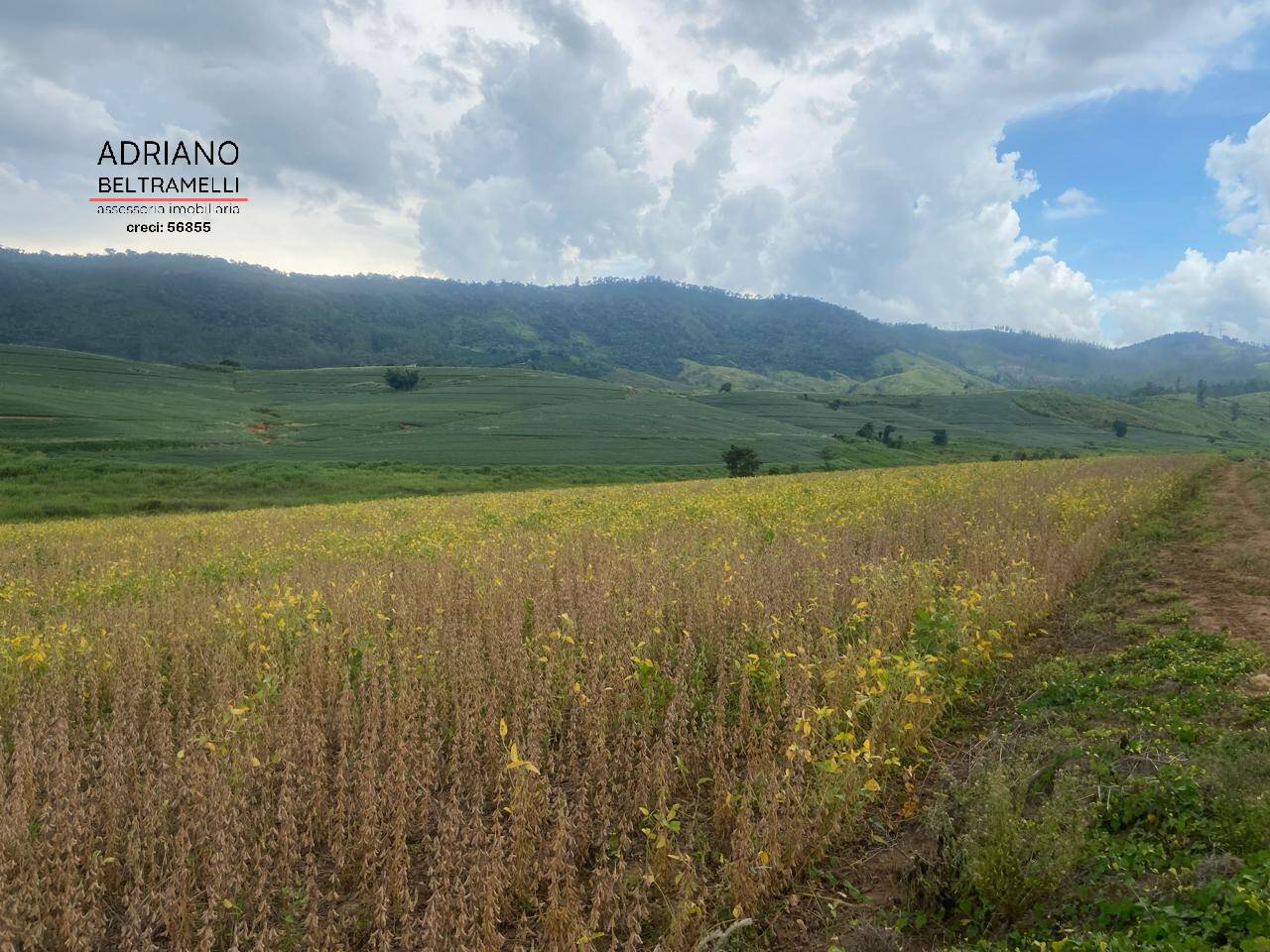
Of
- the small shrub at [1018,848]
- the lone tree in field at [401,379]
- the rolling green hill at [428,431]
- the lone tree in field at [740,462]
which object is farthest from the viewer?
the lone tree in field at [401,379]

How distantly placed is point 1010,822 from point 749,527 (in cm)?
940

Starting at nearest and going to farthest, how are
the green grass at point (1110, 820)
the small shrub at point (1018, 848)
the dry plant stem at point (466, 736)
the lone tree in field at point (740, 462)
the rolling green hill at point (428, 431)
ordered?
the green grass at point (1110, 820), the dry plant stem at point (466, 736), the small shrub at point (1018, 848), the rolling green hill at point (428, 431), the lone tree in field at point (740, 462)

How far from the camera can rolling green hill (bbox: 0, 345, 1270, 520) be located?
140 ft

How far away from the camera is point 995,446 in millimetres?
106000

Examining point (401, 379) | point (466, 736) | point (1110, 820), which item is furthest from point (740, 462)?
point (401, 379)

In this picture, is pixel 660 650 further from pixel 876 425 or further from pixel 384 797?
pixel 876 425

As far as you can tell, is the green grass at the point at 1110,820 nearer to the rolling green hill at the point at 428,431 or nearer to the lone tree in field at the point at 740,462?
the rolling green hill at the point at 428,431

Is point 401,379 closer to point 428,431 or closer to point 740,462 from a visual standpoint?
point 428,431

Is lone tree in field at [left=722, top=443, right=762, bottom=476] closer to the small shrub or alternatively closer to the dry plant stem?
the dry plant stem

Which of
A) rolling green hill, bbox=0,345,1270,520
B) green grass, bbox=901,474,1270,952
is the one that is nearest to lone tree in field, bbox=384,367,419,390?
rolling green hill, bbox=0,345,1270,520

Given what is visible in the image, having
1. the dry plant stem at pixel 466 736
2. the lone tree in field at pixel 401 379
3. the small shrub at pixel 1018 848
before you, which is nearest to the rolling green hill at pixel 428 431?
the lone tree in field at pixel 401 379

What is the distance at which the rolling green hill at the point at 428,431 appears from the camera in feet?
140

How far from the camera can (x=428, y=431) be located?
86.6 meters

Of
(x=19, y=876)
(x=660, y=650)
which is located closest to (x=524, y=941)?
(x=19, y=876)
